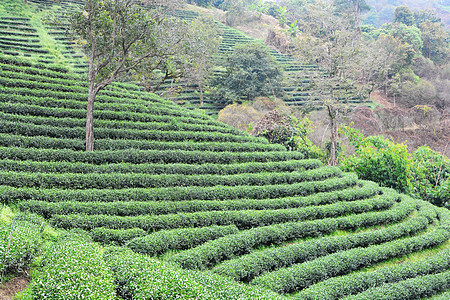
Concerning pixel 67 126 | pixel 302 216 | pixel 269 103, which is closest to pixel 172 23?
pixel 67 126

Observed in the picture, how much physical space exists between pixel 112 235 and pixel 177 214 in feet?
8.87

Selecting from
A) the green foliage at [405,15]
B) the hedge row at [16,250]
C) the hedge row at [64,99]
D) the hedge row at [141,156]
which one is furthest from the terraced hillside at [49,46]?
the green foliage at [405,15]

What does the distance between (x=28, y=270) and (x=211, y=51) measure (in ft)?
111

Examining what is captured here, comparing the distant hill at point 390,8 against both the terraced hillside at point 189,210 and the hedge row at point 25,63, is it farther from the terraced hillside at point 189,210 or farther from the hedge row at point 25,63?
the hedge row at point 25,63

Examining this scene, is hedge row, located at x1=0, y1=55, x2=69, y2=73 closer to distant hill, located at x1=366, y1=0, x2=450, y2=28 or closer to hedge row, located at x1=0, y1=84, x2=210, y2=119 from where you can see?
hedge row, located at x1=0, y1=84, x2=210, y2=119

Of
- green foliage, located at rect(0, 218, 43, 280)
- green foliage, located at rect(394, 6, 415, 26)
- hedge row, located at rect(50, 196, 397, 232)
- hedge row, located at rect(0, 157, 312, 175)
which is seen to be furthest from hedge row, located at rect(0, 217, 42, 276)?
green foliage, located at rect(394, 6, 415, 26)

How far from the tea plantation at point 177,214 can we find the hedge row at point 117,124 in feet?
0.23

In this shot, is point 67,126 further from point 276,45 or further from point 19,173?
point 276,45

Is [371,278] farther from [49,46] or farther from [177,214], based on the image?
[49,46]

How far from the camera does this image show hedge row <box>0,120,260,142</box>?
14471 mm

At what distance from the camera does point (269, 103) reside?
1303 inches

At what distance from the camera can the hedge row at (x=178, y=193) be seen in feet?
37.0

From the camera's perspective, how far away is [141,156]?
15.5m

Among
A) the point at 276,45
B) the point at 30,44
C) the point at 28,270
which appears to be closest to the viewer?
the point at 28,270
